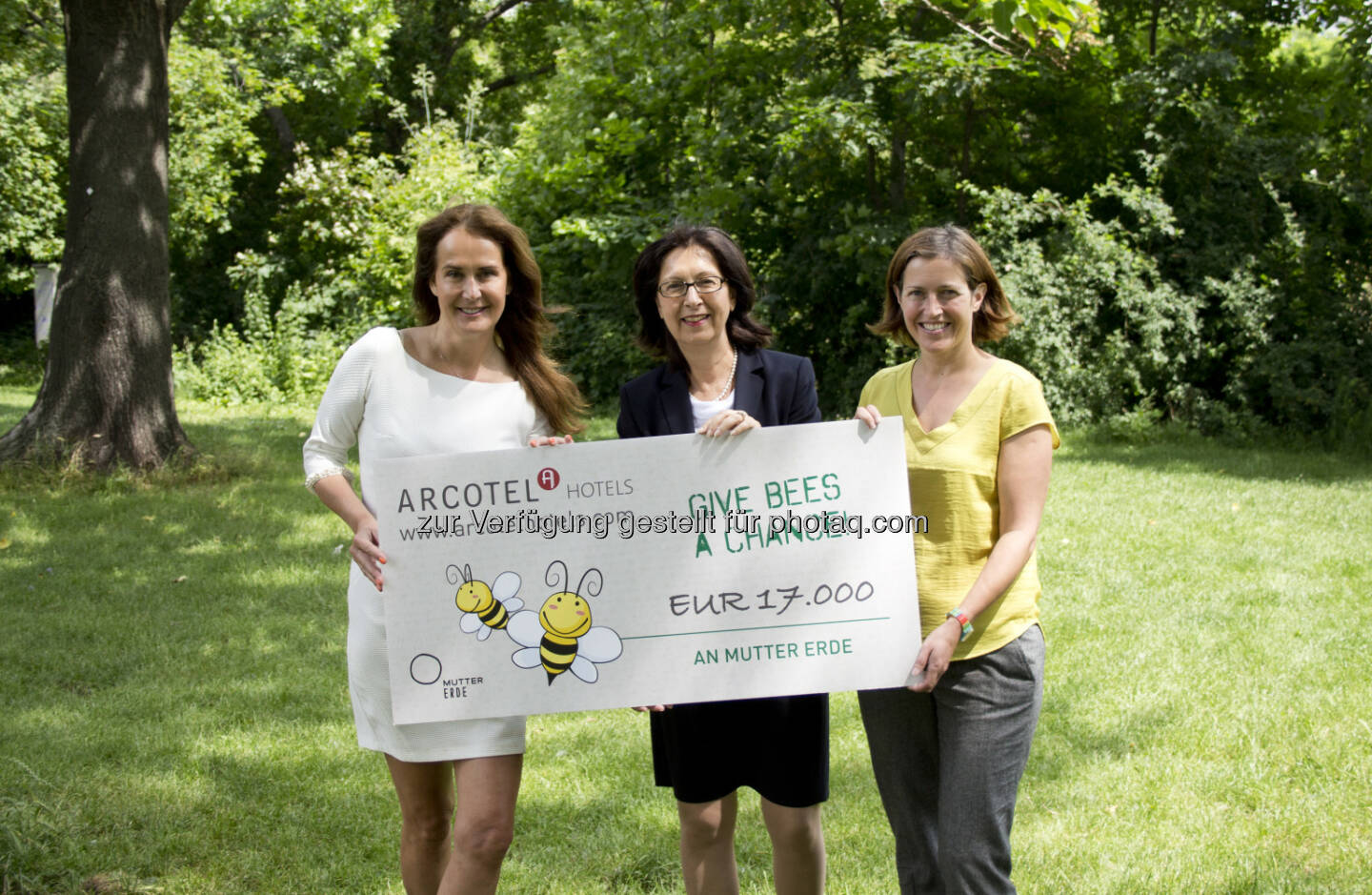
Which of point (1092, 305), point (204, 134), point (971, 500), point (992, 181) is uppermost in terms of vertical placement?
point (204, 134)

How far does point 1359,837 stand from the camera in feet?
12.3

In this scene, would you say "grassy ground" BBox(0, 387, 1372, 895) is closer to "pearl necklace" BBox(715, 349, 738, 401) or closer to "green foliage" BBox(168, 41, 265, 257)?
"pearl necklace" BBox(715, 349, 738, 401)

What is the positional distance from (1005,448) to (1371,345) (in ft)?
41.5

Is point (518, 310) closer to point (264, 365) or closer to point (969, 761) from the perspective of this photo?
point (969, 761)

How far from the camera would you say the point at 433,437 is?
2861mm

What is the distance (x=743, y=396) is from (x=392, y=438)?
91 centimetres

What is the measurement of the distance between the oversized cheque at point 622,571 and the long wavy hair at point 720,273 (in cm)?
35

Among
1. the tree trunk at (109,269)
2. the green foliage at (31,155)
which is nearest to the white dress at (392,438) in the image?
the tree trunk at (109,269)

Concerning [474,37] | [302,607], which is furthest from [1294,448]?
[474,37]

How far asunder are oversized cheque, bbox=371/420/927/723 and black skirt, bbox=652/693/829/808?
0.13m

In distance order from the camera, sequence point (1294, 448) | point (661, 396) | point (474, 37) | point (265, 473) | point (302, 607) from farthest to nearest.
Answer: point (474, 37), point (1294, 448), point (265, 473), point (302, 607), point (661, 396)

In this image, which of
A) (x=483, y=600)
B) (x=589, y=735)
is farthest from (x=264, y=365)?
(x=483, y=600)

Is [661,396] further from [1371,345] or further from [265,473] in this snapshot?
[1371,345]

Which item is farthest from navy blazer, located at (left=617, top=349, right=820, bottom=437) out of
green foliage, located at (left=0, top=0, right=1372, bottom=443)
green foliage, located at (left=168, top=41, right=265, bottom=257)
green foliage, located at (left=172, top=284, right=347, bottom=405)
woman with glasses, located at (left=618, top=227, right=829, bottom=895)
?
green foliage, located at (left=168, top=41, right=265, bottom=257)
